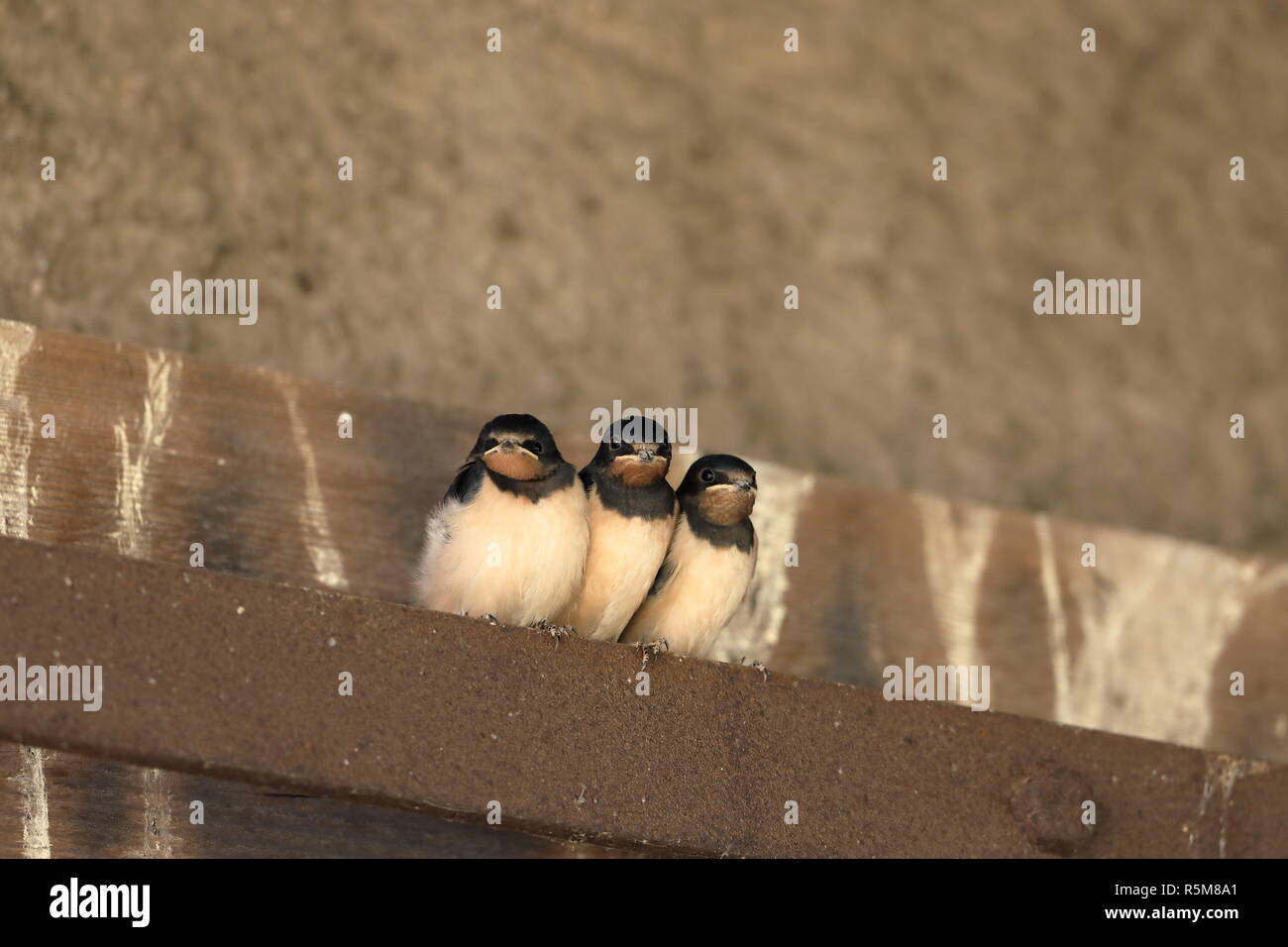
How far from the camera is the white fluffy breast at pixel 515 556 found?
95.5 inches

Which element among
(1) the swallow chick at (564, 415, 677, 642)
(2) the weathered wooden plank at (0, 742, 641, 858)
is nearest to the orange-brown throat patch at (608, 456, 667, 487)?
(1) the swallow chick at (564, 415, 677, 642)

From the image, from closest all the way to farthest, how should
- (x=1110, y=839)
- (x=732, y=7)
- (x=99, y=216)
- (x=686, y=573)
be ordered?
(x=1110, y=839) → (x=686, y=573) → (x=99, y=216) → (x=732, y=7)

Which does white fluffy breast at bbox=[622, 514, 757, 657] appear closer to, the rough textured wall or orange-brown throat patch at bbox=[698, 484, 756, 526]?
orange-brown throat patch at bbox=[698, 484, 756, 526]

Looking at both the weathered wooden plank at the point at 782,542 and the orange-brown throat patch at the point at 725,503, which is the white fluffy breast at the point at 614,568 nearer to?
the orange-brown throat patch at the point at 725,503

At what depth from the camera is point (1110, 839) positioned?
8.01 feet

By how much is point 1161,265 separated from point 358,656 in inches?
109

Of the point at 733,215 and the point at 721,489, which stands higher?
the point at 733,215

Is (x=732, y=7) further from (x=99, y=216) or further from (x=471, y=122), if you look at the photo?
(x=99, y=216)

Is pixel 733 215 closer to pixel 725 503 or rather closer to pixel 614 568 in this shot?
pixel 725 503

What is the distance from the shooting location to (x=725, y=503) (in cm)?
260

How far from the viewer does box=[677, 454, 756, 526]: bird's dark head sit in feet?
8.43

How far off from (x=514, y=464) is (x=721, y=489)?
362mm

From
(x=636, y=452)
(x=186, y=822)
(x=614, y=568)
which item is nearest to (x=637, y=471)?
(x=636, y=452)

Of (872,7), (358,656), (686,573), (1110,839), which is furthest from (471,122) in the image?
(1110,839)
